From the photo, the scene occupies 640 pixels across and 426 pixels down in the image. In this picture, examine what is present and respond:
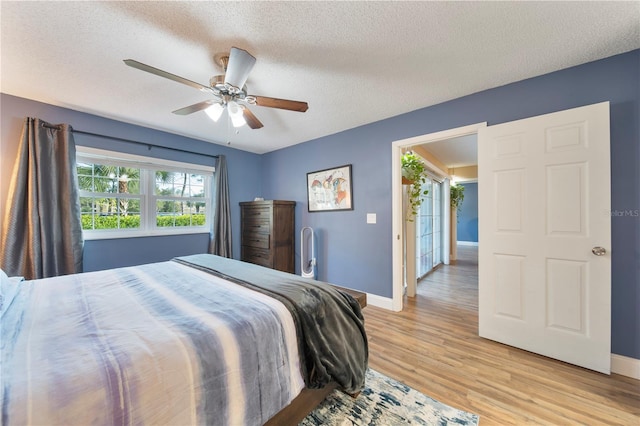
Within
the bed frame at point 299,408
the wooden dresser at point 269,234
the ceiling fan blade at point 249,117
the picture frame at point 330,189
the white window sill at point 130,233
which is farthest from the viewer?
the wooden dresser at point 269,234

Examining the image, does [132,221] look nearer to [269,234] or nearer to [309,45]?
[269,234]

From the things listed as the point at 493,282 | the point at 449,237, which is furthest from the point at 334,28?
the point at 449,237

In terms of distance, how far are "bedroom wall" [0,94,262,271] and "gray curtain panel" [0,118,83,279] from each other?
130mm

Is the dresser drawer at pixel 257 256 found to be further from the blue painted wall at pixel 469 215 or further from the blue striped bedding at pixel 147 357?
the blue painted wall at pixel 469 215

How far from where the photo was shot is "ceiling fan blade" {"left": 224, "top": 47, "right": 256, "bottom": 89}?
4.76 feet

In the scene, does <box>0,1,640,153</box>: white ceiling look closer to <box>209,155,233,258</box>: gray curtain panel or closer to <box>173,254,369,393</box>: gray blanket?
<box>209,155,233,258</box>: gray curtain panel

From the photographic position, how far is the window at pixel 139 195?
115 inches

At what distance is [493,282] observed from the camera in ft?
7.25

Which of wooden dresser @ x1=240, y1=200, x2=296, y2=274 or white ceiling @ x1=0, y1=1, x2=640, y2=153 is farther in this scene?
wooden dresser @ x1=240, y1=200, x2=296, y2=274

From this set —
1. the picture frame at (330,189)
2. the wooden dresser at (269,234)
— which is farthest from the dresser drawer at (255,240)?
the picture frame at (330,189)

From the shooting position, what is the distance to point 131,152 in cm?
312

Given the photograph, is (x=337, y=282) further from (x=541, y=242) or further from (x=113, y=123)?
(x=113, y=123)

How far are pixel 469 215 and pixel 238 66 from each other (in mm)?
8657

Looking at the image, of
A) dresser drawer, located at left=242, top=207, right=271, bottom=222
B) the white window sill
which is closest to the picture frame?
dresser drawer, located at left=242, top=207, right=271, bottom=222
